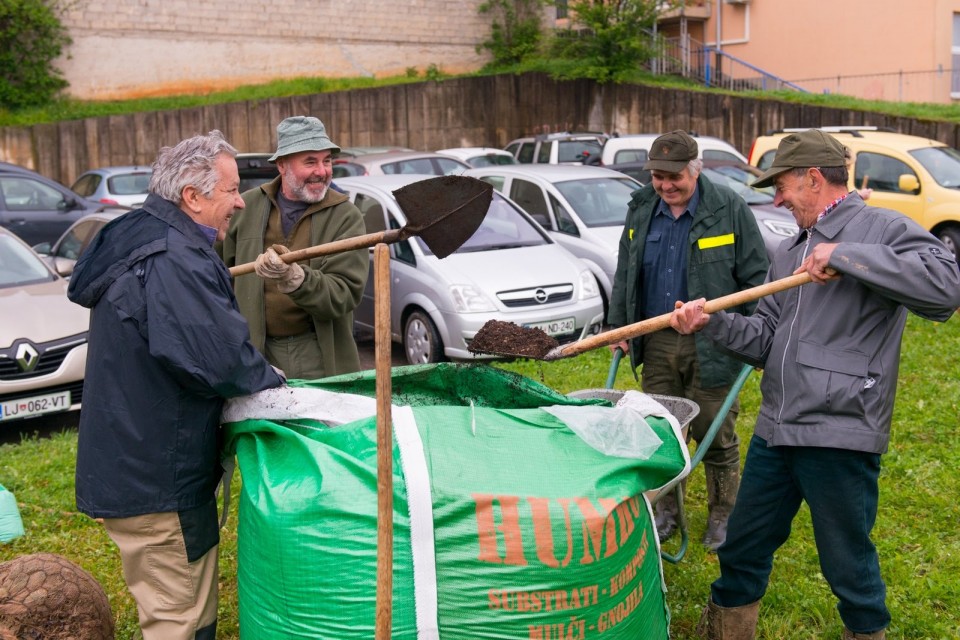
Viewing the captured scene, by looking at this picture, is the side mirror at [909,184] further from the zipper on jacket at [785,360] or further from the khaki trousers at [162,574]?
the khaki trousers at [162,574]

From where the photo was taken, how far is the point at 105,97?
2527 centimetres

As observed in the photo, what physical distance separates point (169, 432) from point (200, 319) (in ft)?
1.25

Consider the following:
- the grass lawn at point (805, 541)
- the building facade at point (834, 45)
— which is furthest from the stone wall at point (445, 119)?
the grass lawn at point (805, 541)

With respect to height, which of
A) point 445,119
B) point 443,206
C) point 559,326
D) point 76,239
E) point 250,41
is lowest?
point 559,326

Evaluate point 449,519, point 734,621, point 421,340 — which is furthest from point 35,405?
point 734,621

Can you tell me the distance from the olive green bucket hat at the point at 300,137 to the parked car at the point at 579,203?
5515 millimetres

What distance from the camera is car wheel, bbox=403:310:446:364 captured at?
8398mm

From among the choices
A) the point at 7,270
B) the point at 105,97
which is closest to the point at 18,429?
the point at 7,270

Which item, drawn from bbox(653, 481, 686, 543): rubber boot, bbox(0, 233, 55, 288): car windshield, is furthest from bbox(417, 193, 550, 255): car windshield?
bbox(653, 481, 686, 543): rubber boot

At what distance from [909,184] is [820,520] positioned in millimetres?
9760

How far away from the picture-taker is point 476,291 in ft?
27.2

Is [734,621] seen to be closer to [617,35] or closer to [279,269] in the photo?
[279,269]

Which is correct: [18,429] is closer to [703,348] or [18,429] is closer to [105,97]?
[703,348]

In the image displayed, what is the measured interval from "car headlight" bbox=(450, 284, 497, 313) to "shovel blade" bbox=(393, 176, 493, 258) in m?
4.71
